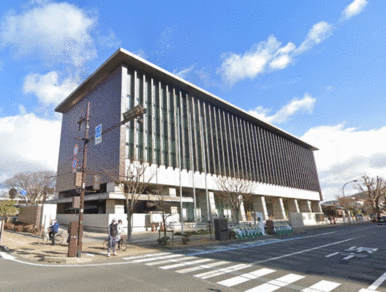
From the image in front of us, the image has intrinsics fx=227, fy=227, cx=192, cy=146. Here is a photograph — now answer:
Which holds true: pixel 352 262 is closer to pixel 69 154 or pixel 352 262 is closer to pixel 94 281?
pixel 94 281

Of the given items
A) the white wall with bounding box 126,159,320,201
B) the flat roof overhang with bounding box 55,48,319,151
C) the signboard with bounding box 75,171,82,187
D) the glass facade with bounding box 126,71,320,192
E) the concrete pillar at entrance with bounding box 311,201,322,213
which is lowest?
the concrete pillar at entrance with bounding box 311,201,322,213

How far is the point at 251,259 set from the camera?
35.5ft

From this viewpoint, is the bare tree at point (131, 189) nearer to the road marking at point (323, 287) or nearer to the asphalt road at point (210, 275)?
the asphalt road at point (210, 275)

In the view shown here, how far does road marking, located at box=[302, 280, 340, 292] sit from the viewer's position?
20.3 ft

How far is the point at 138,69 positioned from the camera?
1543 inches

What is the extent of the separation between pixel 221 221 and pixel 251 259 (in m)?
8.42

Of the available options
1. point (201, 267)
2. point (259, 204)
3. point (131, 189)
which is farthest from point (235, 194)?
point (201, 267)

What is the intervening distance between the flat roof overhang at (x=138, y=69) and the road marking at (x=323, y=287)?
120 ft

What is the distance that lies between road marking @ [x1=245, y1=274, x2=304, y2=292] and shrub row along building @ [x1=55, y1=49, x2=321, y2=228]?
1958 centimetres

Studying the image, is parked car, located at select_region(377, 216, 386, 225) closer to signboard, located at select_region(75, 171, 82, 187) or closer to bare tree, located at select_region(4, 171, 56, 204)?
signboard, located at select_region(75, 171, 82, 187)

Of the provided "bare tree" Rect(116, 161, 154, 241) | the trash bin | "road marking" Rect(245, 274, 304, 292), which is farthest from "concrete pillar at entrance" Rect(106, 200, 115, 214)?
"road marking" Rect(245, 274, 304, 292)

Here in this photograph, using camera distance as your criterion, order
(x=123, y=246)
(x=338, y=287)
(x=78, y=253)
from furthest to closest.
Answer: (x=123, y=246) → (x=78, y=253) → (x=338, y=287)

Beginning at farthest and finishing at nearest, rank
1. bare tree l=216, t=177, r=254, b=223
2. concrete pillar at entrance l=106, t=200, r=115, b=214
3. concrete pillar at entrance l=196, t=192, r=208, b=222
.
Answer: concrete pillar at entrance l=196, t=192, r=208, b=222 → bare tree l=216, t=177, r=254, b=223 → concrete pillar at entrance l=106, t=200, r=115, b=214

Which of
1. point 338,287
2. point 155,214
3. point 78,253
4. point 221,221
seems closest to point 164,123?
point 155,214
